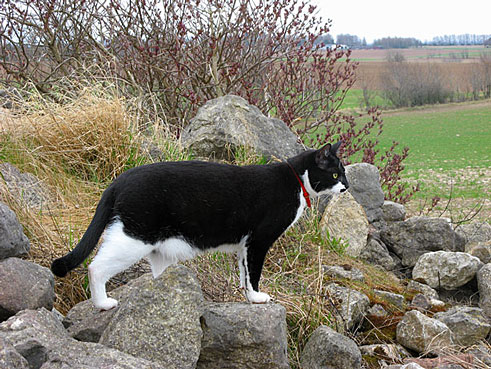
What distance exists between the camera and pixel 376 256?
18.5ft

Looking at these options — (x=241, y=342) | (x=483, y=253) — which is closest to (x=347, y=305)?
(x=241, y=342)

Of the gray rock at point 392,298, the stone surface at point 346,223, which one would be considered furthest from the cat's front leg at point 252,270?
the stone surface at point 346,223

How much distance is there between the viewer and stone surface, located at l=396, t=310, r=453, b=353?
11.9 ft

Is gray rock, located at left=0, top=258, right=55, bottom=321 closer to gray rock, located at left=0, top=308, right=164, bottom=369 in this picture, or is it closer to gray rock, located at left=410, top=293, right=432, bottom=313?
gray rock, located at left=0, top=308, right=164, bottom=369

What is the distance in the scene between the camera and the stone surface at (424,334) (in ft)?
11.9

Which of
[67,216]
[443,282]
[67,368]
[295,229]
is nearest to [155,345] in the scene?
[67,368]

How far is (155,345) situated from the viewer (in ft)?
8.41

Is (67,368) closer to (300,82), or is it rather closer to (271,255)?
(271,255)

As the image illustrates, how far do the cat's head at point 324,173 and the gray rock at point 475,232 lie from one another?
3402 mm

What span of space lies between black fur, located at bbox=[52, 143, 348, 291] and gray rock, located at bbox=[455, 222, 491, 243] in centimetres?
370

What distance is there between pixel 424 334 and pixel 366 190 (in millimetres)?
2764

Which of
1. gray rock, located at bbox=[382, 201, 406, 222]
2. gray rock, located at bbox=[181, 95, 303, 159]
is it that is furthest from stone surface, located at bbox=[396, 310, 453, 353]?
gray rock, located at bbox=[382, 201, 406, 222]

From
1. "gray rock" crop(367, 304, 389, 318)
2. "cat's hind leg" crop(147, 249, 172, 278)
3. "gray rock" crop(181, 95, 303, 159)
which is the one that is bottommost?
"gray rock" crop(367, 304, 389, 318)

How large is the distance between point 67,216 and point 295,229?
2.03m
